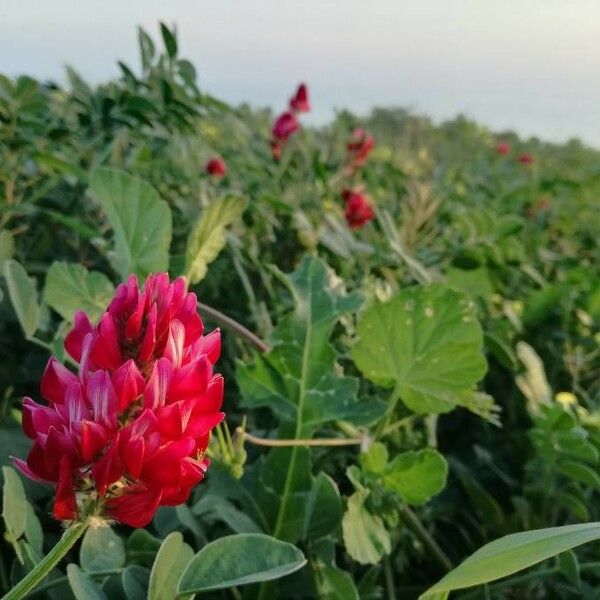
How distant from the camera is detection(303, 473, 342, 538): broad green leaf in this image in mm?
890

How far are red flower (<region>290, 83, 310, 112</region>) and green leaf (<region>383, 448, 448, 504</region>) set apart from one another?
4.46ft

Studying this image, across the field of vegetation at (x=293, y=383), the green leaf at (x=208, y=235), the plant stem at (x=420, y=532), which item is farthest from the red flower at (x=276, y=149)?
the plant stem at (x=420, y=532)

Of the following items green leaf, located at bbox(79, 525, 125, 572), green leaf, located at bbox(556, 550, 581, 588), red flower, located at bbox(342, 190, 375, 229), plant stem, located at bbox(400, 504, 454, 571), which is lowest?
plant stem, located at bbox(400, 504, 454, 571)

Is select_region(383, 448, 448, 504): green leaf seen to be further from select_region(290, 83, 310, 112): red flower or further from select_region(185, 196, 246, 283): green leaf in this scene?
select_region(290, 83, 310, 112): red flower

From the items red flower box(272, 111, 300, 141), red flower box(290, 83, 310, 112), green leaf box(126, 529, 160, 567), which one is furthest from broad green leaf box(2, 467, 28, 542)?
red flower box(290, 83, 310, 112)

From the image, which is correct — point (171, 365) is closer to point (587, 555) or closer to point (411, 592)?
point (411, 592)

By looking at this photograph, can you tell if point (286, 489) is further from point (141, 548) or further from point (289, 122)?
point (289, 122)

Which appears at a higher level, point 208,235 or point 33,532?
point 208,235

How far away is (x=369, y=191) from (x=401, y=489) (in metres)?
1.73

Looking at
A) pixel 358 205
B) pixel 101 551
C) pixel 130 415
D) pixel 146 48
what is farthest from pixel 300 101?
pixel 130 415

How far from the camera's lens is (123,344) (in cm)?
63

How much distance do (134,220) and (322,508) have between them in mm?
360

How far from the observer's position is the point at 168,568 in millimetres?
701

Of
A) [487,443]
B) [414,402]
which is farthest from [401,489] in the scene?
[487,443]
